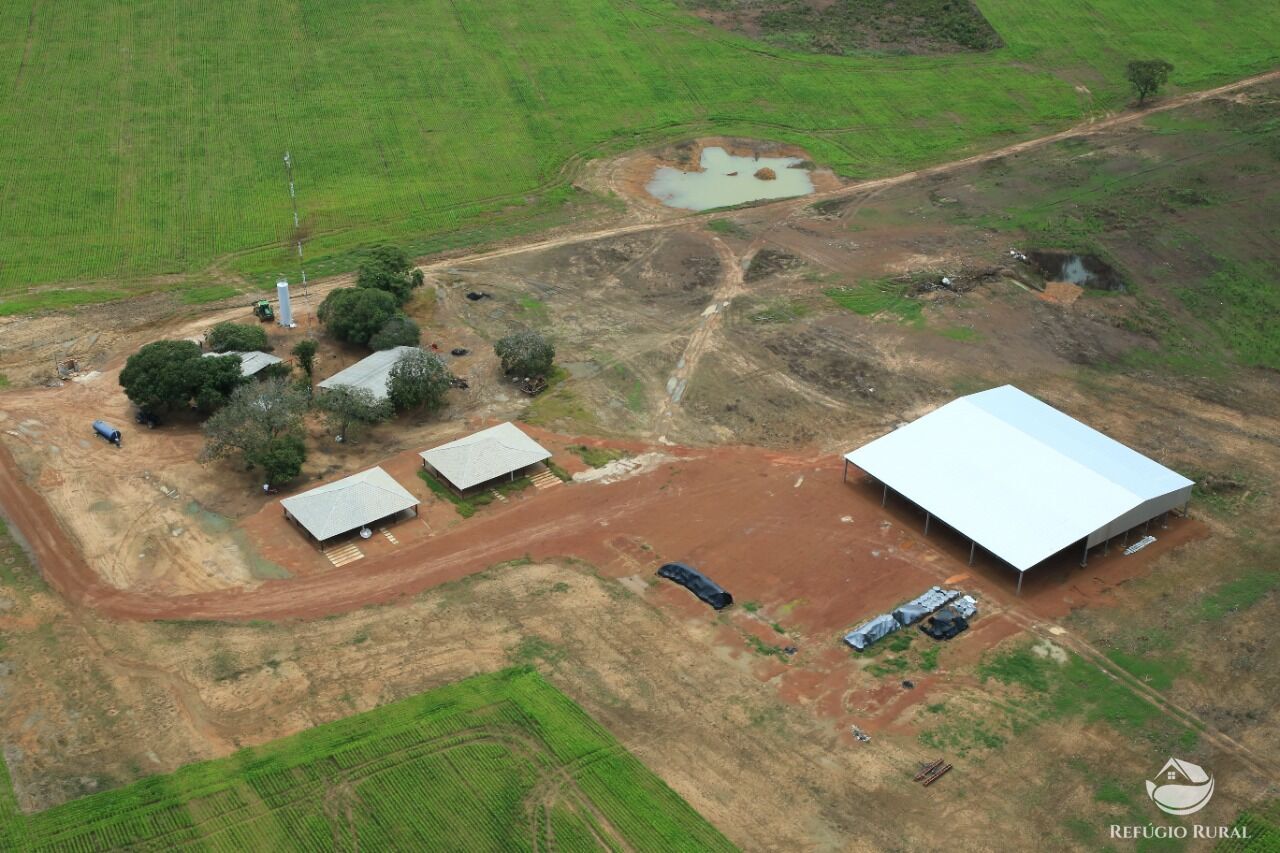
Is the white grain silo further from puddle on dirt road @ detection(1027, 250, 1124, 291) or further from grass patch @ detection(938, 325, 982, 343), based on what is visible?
puddle on dirt road @ detection(1027, 250, 1124, 291)

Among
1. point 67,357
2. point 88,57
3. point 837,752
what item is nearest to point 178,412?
point 67,357

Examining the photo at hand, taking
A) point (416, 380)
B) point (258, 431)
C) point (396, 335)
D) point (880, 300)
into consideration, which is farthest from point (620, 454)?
point (880, 300)

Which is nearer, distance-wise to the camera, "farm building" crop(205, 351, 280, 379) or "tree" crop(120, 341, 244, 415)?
"tree" crop(120, 341, 244, 415)

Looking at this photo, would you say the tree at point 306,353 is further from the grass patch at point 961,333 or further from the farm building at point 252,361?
the grass patch at point 961,333

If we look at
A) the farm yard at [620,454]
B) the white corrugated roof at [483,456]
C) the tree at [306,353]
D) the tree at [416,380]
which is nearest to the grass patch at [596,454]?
the farm yard at [620,454]

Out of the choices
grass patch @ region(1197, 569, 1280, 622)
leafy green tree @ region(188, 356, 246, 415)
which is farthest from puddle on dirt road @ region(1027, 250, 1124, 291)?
leafy green tree @ region(188, 356, 246, 415)

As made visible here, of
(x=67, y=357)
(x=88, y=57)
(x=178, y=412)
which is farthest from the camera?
(x=88, y=57)

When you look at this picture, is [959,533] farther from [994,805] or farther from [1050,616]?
[994,805]
